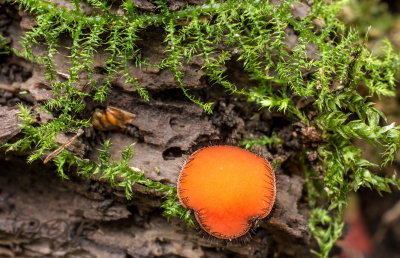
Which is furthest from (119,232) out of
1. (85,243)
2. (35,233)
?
(35,233)

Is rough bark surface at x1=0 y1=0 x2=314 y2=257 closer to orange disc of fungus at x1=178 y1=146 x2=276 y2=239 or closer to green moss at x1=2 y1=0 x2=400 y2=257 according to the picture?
green moss at x1=2 y1=0 x2=400 y2=257

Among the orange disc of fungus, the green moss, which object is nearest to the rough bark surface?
the green moss

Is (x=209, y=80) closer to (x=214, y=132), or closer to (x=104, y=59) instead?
(x=214, y=132)

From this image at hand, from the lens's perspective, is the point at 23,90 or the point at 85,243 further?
the point at 85,243

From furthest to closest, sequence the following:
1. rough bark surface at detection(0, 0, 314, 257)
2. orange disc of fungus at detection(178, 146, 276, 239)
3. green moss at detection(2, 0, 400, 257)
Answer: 1. rough bark surface at detection(0, 0, 314, 257)
2. green moss at detection(2, 0, 400, 257)
3. orange disc of fungus at detection(178, 146, 276, 239)

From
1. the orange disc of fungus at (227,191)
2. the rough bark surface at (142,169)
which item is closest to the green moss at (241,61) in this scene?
the rough bark surface at (142,169)

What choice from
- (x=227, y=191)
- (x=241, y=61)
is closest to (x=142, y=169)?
(x=227, y=191)
